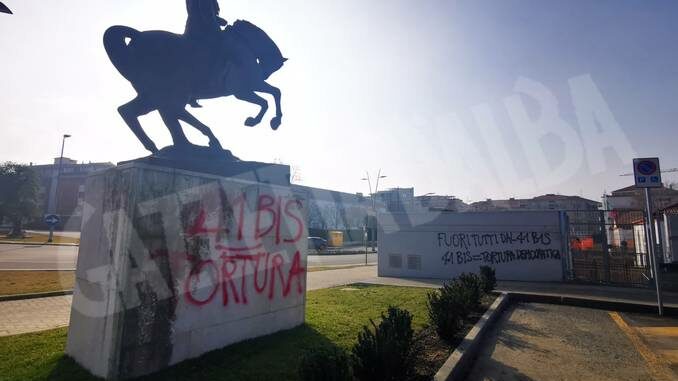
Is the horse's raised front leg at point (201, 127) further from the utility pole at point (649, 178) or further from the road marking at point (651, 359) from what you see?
the utility pole at point (649, 178)

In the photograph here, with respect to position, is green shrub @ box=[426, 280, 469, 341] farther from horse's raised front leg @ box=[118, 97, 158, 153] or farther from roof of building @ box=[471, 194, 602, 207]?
roof of building @ box=[471, 194, 602, 207]

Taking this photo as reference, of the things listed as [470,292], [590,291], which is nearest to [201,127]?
[470,292]

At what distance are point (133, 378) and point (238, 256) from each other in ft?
6.07

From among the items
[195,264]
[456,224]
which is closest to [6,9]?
[195,264]

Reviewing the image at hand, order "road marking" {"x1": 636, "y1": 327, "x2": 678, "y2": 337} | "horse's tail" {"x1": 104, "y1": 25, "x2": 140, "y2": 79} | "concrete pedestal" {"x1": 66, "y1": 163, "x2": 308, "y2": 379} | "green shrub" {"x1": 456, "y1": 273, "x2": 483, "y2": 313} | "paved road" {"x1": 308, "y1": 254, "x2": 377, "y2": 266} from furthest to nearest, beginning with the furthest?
1. "paved road" {"x1": 308, "y1": 254, "x2": 377, "y2": 266}
2. "green shrub" {"x1": 456, "y1": 273, "x2": 483, "y2": 313}
3. "road marking" {"x1": 636, "y1": 327, "x2": 678, "y2": 337}
4. "horse's tail" {"x1": 104, "y1": 25, "x2": 140, "y2": 79}
5. "concrete pedestal" {"x1": 66, "y1": 163, "x2": 308, "y2": 379}

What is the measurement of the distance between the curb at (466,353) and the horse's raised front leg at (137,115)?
190 inches

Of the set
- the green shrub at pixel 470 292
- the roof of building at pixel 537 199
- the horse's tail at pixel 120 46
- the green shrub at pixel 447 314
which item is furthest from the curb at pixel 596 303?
the roof of building at pixel 537 199

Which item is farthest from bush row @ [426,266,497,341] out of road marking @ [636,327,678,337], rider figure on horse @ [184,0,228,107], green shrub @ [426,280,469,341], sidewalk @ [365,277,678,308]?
rider figure on horse @ [184,0,228,107]

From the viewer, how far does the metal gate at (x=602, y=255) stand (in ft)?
42.0

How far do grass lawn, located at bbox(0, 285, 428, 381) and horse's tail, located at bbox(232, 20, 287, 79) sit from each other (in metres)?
4.66

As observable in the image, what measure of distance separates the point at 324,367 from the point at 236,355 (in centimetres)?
207

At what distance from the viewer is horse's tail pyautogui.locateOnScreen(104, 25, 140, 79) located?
514cm

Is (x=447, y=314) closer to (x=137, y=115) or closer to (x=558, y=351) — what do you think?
(x=558, y=351)

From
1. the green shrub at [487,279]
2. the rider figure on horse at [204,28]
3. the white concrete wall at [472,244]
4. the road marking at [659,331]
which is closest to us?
the rider figure on horse at [204,28]
